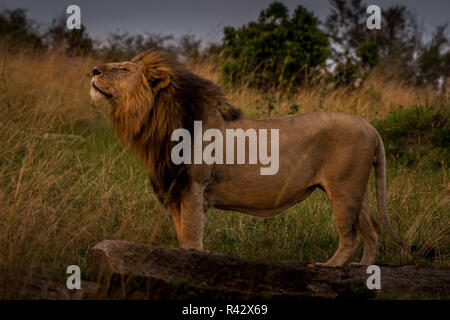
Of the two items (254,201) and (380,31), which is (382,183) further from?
(380,31)

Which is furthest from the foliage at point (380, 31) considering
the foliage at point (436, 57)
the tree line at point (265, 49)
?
the tree line at point (265, 49)

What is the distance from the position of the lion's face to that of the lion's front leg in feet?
3.01

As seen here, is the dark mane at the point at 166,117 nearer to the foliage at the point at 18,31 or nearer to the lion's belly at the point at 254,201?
the lion's belly at the point at 254,201

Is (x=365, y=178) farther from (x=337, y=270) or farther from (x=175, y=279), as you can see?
(x=175, y=279)

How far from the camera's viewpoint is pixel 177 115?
3.86 metres

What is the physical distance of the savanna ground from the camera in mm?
3979

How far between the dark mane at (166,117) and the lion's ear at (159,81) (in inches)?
1.1

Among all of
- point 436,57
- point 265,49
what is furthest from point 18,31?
point 436,57

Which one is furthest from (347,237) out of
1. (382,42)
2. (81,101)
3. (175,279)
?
(382,42)

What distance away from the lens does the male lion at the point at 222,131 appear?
386cm

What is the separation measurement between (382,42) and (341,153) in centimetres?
1942

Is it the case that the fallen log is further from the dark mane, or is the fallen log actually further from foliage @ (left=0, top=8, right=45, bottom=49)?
foliage @ (left=0, top=8, right=45, bottom=49)

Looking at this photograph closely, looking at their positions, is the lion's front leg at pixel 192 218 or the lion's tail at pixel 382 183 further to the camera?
the lion's tail at pixel 382 183

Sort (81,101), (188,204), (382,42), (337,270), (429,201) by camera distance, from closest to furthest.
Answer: (337,270)
(188,204)
(429,201)
(81,101)
(382,42)
